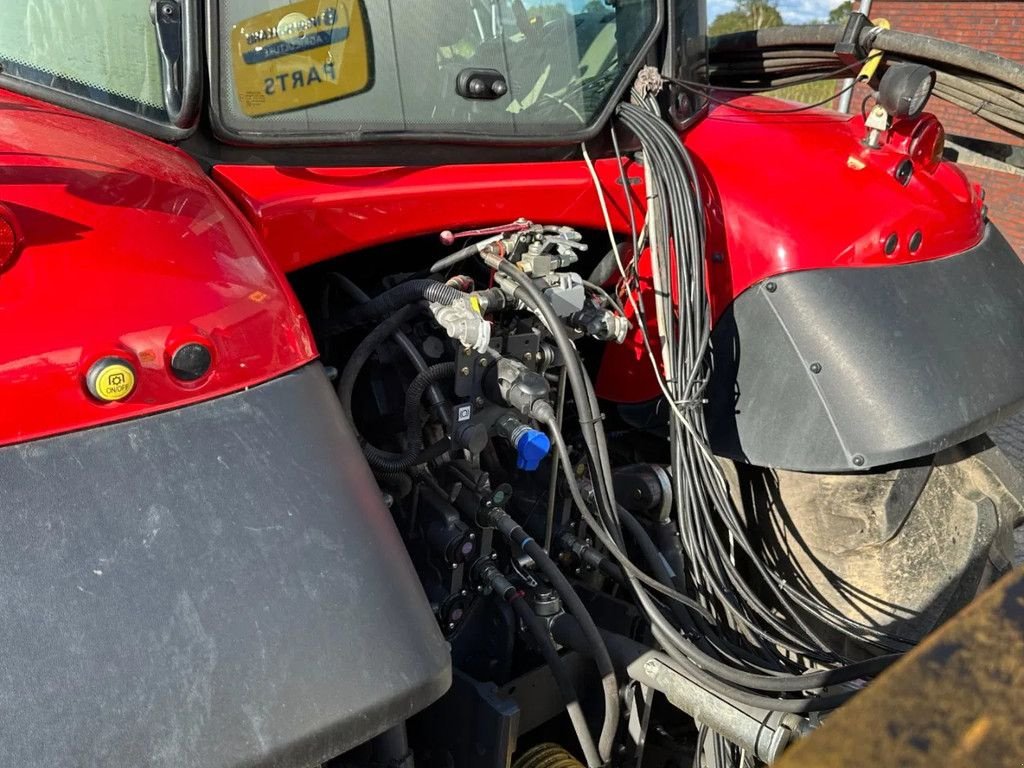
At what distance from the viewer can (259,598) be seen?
38.6 inches

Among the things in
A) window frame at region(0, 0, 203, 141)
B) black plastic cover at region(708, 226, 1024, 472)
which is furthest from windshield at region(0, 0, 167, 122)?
black plastic cover at region(708, 226, 1024, 472)

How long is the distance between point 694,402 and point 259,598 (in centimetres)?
109

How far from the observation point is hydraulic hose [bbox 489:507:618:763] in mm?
1663

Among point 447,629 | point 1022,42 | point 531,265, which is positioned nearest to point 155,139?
point 531,265

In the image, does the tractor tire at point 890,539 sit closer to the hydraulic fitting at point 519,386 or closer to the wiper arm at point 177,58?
the hydraulic fitting at point 519,386

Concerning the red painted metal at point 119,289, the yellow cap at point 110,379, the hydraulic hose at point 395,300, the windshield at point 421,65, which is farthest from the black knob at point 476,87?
the yellow cap at point 110,379

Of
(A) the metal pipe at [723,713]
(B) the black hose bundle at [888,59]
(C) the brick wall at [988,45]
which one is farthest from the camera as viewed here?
(C) the brick wall at [988,45]

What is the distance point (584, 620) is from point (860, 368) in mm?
738

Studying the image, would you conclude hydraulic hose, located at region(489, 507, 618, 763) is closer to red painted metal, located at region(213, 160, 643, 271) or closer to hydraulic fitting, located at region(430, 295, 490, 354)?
hydraulic fitting, located at region(430, 295, 490, 354)

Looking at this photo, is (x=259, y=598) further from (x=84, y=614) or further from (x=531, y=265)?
(x=531, y=265)

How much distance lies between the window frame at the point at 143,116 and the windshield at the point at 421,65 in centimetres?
4

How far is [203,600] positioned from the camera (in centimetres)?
96

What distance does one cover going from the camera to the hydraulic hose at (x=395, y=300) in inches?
64.1

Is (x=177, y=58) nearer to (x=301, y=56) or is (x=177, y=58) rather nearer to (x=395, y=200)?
(x=301, y=56)
